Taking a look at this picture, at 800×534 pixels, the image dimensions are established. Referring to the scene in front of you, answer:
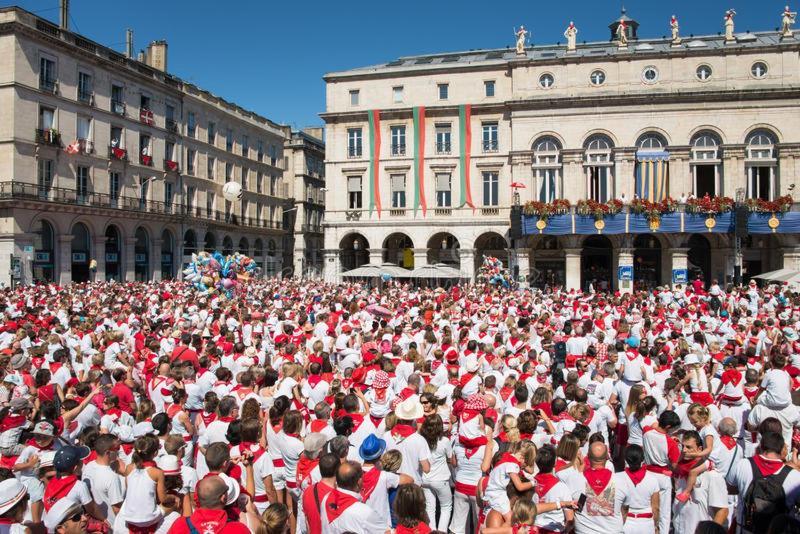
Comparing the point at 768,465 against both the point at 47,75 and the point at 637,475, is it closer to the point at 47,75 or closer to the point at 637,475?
the point at 637,475

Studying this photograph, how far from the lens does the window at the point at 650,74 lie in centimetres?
3691

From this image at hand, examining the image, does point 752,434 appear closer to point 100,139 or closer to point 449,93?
point 449,93

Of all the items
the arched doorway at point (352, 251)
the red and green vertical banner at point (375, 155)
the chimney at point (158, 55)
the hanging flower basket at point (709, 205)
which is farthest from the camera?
the chimney at point (158, 55)

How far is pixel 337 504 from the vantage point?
4848 millimetres

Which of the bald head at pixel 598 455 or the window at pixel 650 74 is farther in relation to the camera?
the window at pixel 650 74

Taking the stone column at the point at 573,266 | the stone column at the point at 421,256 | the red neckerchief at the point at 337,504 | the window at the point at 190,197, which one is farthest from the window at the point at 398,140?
the red neckerchief at the point at 337,504

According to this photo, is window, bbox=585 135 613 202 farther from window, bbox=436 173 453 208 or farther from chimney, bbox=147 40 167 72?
chimney, bbox=147 40 167 72

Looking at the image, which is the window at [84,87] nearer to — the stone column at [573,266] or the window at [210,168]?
the window at [210,168]

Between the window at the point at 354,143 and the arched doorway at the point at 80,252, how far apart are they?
18.4 meters

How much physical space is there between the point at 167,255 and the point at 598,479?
148 ft

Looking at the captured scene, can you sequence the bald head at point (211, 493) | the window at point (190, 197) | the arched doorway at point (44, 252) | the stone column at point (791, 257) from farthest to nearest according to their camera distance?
the window at point (190, 197), the arched doorway at point (44, 252), the stone column at point (791, 257), the bald head at point (211, 493)

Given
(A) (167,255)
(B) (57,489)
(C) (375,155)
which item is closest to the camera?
(B) (57,489)

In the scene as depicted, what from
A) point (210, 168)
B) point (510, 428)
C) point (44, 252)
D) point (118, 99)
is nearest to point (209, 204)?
point (210, 168)

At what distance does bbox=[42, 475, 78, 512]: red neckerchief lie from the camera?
5.20m
